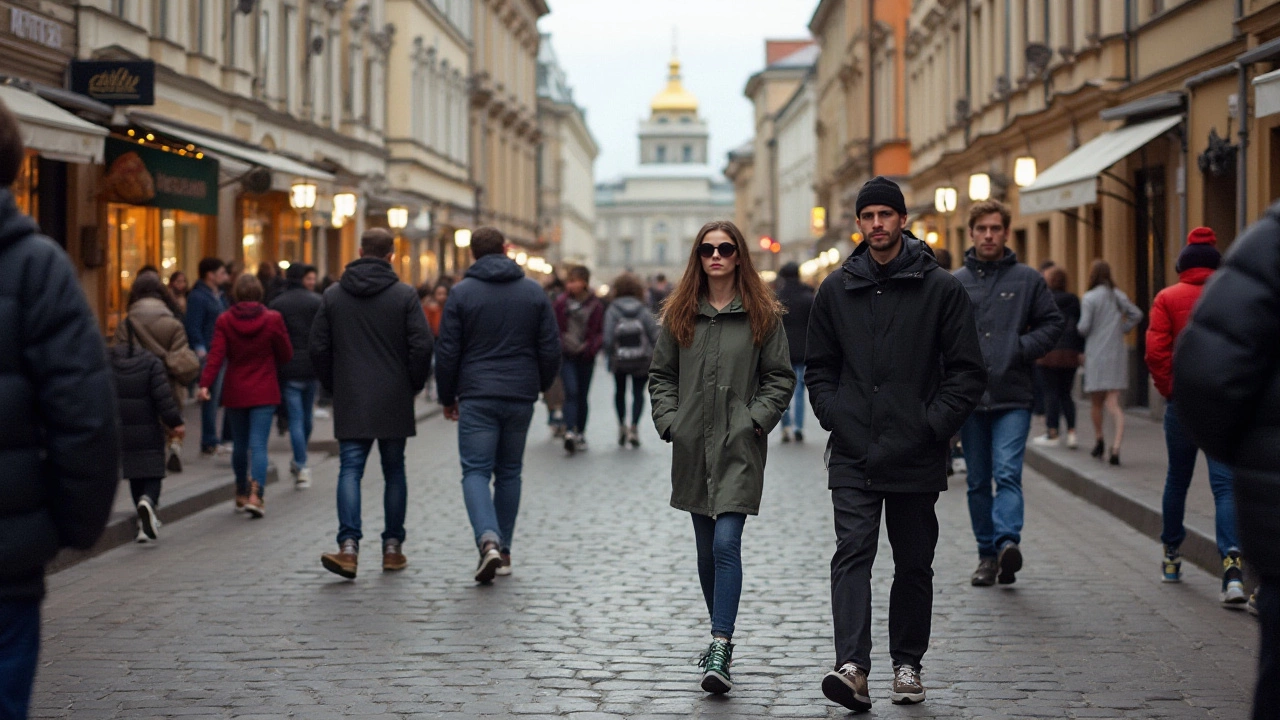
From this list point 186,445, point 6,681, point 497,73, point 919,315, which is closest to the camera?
point 6,681

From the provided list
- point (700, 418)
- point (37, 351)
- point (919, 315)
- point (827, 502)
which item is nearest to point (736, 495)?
point (700, 418)

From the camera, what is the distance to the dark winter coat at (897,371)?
6184mm

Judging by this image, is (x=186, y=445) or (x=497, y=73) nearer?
(x=186, y=445)

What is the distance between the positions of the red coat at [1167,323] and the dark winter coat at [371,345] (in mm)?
3784

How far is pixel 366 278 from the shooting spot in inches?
372

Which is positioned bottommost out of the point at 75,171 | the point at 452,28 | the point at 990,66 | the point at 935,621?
the point at 935,621

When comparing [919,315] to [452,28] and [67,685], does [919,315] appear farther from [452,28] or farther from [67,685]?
[452,28]

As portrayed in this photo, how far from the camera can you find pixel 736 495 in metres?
6.57

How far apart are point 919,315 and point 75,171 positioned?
14.6 meters

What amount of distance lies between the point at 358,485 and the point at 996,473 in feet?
11.1

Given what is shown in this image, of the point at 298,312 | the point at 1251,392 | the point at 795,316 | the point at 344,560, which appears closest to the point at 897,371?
the point at 1251,392

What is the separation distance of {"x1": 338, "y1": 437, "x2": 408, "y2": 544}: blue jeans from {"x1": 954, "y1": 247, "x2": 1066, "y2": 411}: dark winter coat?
315 centimetres

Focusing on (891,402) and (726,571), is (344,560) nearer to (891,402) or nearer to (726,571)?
(726,571)

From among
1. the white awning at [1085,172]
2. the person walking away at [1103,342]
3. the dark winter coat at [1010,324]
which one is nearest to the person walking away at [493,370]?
the dark winter coat at [1010,324]
